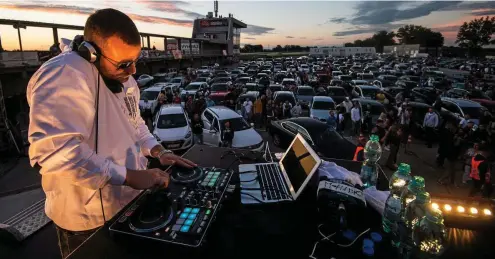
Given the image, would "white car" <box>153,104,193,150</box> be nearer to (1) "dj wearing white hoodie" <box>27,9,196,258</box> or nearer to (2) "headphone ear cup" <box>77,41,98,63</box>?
(1) "dj wearing white hoodie" <box>27,9,196,258</box>

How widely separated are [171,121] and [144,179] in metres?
8.99

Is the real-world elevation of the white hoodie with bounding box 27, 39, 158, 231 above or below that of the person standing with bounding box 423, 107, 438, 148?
above

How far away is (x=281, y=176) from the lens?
2465 millimetres

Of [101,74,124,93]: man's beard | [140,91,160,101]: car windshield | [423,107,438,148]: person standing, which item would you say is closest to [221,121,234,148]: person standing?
[101,74,124,93]: man's beard

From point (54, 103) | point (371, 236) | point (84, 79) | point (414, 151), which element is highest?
point (84, 79)

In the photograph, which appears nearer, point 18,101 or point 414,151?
point 414,151

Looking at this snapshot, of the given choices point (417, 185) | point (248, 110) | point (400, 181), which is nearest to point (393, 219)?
point (417, 185)

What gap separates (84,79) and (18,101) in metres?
20.4

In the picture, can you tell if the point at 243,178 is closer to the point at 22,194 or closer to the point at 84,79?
the point at 84,79

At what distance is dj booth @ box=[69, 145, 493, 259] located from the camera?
4.73ft

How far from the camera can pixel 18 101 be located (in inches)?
652

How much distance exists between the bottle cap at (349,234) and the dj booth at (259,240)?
4cm

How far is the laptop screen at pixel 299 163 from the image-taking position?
211cm

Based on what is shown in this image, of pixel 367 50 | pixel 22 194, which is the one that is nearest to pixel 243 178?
pixel 22 194
